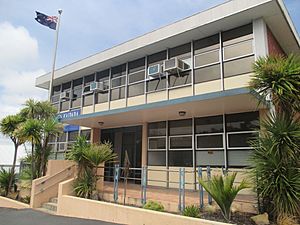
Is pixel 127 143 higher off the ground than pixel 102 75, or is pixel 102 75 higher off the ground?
pixel 102 75

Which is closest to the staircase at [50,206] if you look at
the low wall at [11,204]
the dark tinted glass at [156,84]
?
the low wall at [11,204]

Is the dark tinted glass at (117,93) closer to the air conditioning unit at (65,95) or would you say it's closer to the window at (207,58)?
the air conditioning unit at (65,95)

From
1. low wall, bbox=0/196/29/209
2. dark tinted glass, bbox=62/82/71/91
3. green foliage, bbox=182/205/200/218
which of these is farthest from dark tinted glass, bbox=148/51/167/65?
low wall, bbox=0/196/29/209

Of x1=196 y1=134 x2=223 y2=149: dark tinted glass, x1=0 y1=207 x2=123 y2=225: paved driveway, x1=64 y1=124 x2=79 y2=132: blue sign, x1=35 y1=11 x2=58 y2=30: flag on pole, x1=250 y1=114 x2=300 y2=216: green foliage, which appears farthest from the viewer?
x1=64 y1=124 x2=79 y2=132: blue sign

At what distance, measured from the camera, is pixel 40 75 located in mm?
19234

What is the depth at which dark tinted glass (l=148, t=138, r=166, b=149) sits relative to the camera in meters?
12.0

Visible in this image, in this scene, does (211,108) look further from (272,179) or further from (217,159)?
(272,179)

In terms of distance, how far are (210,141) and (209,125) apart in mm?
617

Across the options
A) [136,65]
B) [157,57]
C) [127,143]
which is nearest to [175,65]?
[157,57]

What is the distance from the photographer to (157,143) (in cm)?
1225

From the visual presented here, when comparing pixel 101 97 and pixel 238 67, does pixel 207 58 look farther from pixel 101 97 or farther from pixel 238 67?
pixel 101 97

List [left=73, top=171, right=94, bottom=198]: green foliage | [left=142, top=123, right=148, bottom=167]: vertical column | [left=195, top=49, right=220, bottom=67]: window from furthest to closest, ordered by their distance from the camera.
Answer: [left=142, top=123, right=148, bottom=167]: vertical column, [left=195, top=49, right=220, bottom=67]: window, [left=73, top=171, right=94, bottom=198]: green foliage

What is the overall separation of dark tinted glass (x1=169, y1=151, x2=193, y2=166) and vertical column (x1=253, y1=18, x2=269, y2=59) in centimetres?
446

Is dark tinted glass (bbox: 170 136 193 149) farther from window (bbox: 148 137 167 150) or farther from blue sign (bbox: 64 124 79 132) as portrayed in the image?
blue sign (bbox: 64 124 79 132)
